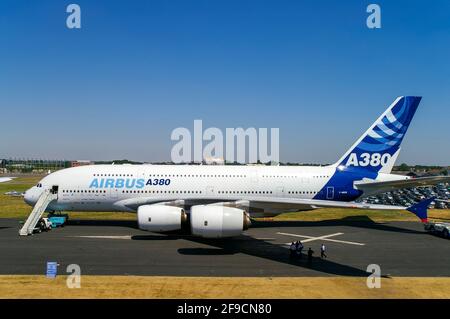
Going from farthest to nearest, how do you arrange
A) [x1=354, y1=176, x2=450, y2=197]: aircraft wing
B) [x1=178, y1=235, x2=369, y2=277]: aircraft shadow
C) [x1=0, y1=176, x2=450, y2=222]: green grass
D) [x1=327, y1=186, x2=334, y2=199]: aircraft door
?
[x1=0, y1=176, x2=450, y2=222]: green grass → [x1=327, y1=186, x2=334, y2=199]: aircraft door → [x1=354, y1=176, x2=450, y2=197]: aircraft wing → [x1=178, y1=235, x2=369, y2=277]: aircraft shadow

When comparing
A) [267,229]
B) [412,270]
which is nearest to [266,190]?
[267,229]

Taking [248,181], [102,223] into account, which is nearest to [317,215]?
[248,181]

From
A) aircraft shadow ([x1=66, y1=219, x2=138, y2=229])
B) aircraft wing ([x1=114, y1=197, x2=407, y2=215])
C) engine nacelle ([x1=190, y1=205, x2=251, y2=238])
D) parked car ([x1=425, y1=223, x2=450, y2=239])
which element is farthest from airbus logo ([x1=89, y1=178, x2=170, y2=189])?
parked car ([x1=425, y1=223, x2=450, y2=239])

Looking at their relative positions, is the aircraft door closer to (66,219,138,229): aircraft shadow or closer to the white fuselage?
the white fuselage

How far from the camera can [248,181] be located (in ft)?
94.2

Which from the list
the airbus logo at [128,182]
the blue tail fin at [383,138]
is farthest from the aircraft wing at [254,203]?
the blue tail fin at [383,138]

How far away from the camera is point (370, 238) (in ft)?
85.1

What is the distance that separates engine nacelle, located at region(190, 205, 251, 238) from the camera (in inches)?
824

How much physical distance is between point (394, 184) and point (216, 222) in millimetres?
15083

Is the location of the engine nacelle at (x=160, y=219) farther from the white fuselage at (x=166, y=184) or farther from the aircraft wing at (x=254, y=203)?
the white fuselage at (x=166, y=184)

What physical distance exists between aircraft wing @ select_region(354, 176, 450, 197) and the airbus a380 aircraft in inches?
2.8

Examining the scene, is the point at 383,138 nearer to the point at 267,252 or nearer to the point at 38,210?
the point at 267,252

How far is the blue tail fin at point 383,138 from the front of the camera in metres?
30.4
